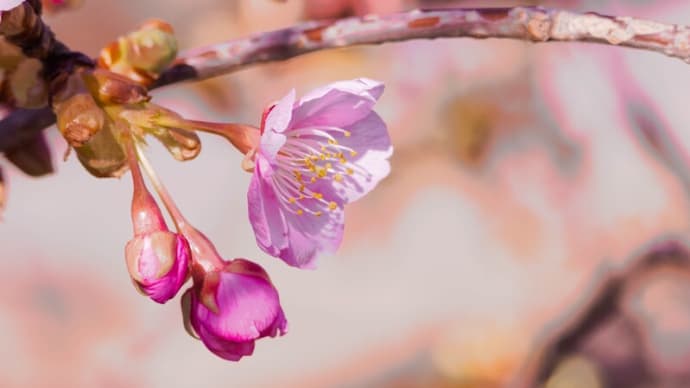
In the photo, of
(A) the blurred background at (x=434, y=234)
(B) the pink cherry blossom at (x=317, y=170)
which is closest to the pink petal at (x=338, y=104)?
(B) the pink cherry blossom at (x=317, y=170)

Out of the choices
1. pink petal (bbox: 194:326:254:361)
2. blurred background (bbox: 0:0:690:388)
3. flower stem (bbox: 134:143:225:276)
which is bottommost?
A: blurred background (bbox: 0:0:690:388)

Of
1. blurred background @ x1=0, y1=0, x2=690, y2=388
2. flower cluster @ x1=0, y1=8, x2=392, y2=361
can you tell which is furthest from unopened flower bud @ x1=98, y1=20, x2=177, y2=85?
blurred background @ x1=0, y1=0, x2=690, y2=388

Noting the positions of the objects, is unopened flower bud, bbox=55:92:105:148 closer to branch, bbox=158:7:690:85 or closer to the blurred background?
branch, bbox=158:7:690:85

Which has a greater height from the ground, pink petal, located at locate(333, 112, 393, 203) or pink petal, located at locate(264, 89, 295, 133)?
pink petal, located at locate(264, 89, 295, 133)

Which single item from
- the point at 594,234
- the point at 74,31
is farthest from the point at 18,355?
the point at 594,234

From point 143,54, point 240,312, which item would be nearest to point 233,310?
point 240,312

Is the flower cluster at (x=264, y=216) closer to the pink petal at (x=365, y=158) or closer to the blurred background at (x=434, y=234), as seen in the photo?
the pink petal at (x=365, y=158)

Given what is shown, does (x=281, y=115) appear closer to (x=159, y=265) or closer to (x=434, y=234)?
(x=159, y=265)
